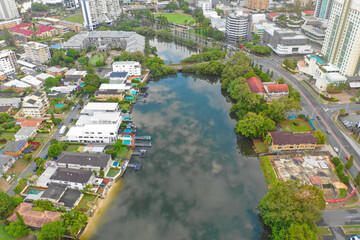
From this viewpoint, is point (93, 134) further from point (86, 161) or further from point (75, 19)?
point (75, 19)

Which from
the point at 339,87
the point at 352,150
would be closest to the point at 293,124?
the point at 352,150

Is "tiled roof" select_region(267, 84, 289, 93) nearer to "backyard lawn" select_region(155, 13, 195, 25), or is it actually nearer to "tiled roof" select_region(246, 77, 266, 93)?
"tiled roof" select_region(246, 77, 266, 93)

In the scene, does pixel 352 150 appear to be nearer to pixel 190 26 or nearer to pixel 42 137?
pixel 42 137

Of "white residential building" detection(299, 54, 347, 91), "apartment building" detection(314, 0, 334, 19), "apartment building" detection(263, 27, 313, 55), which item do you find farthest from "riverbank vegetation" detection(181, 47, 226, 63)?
"apartment building" detection(314, 0, 334, 19)

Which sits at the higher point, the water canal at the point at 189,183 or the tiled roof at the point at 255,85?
the tiled roof at the point at 255,85

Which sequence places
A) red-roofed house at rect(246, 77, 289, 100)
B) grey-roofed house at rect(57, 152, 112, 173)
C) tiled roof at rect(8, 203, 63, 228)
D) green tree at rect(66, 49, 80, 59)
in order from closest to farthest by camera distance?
1. tiled roof at rect(8, 203, 63, 228)
2. grey-roofed house at rect(57, 152, 112, 173)
3. red-roofed house at rect(246, 77, 289, 100)
4. green tree at rect(66, 49, 80, 59)

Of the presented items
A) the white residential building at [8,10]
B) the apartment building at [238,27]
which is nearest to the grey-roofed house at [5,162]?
the apartment building at [238,27]

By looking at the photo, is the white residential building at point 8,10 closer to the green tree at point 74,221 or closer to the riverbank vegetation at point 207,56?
the riverbank vegetation at point 207,56

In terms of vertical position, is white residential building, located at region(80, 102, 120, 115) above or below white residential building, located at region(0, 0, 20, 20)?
below
